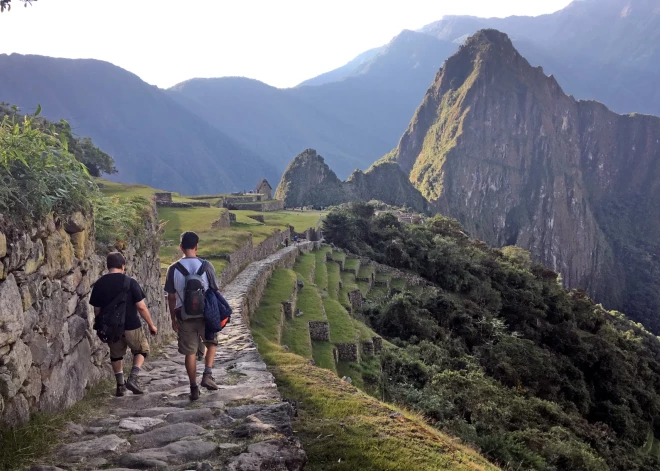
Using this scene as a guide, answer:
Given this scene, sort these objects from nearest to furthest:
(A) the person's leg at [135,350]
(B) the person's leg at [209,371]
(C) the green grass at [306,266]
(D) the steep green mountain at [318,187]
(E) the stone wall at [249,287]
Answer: (A) the person's leg at [135,350] < (B) the person's leg at [209,371] < (E) the stone wall at [249,287] < (C) the green grass at [306,266] < (D) the steep green mountain at [318,187]

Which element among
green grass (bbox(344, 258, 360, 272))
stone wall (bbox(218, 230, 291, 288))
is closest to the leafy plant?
stone wall (bbox(218, 230, 291, 288))

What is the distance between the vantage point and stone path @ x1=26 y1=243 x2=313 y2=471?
3.44 meters

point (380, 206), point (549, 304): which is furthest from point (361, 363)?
point (380, 206)

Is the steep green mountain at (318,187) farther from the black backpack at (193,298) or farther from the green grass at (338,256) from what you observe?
the black backpack at (193,298)

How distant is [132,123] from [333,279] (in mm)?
148188

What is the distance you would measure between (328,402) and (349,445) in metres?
1.26

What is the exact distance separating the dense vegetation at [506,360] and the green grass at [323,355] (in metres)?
1.41

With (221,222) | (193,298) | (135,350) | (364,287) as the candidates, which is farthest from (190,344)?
(364,287)

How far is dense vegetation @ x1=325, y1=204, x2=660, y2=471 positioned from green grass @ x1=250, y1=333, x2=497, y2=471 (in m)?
3.52

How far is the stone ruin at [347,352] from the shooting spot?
41.4 ft

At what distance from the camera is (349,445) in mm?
4352

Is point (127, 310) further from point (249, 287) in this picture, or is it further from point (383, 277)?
point (383, 277)

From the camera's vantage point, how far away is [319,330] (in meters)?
13.1

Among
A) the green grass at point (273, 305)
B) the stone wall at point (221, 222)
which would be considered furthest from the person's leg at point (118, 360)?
the stone wall at point (221, 222)
